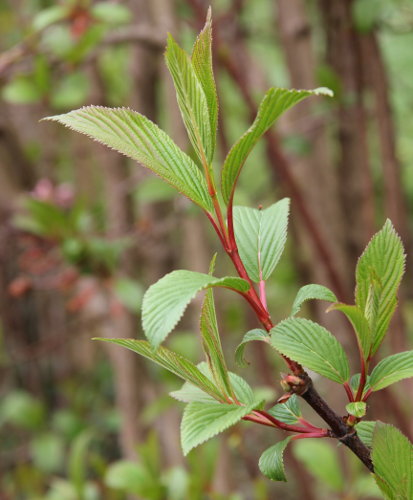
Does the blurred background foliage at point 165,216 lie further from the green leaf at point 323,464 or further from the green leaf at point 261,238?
the green leaf at point 261,238

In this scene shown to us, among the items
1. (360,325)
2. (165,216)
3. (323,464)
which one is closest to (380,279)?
(360,325)

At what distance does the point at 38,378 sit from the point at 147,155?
5.28ft

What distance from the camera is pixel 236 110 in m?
1.63

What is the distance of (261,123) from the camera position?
262 millimetres

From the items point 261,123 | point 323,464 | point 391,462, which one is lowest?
point 323,464

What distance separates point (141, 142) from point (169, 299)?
68 mm

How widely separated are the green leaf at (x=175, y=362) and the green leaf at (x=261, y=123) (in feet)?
0.22

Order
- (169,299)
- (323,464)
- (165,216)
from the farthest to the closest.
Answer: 1. (165,216)
2. (323,464)
3. (169,299)

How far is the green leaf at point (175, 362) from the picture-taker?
0.27m

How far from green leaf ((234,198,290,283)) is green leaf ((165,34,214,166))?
5 centimetres

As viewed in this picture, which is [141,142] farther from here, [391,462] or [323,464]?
[323,464]

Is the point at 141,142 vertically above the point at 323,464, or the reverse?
the point at 141,142

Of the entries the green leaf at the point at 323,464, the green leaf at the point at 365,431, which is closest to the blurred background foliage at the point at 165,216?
the green leaf at the point at 323,464

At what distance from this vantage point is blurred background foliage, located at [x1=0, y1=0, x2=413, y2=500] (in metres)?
0.90
